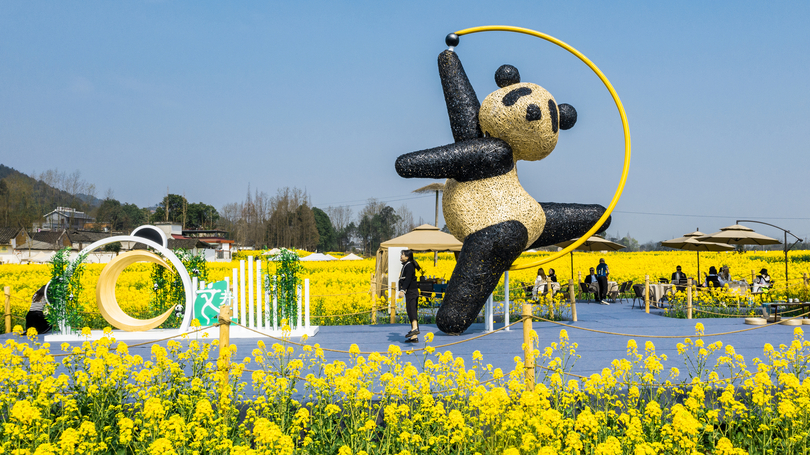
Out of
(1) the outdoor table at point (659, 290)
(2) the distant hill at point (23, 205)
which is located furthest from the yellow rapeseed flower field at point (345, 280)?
(2) the distant hill at point (23, 205)

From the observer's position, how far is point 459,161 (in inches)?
240

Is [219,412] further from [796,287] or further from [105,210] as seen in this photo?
[105,210]

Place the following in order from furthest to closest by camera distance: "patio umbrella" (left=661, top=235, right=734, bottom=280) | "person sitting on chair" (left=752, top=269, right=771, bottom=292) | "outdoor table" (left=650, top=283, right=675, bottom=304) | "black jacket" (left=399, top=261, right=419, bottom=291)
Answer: "patio umbrella" (left=661, top=235, right=734, bottom=280) → "outdoor table" (left=650, top=283, right=675, bottom=304) → "person sitting on chair" (left=752, top=269, right=771, bottom=292) → "black jacket" (left=399, top=261, right=419, bottom=291)

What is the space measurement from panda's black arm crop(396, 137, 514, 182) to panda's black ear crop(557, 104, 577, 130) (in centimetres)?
85

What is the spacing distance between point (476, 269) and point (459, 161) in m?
1.23

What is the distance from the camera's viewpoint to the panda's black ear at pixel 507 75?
6469 mm

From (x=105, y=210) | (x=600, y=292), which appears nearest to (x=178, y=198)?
(x=105, y=210)

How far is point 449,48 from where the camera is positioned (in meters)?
6.52

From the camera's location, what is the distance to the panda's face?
6.08m

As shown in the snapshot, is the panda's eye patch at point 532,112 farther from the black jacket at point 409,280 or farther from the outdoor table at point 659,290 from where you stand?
the outdoor table at point 659,290

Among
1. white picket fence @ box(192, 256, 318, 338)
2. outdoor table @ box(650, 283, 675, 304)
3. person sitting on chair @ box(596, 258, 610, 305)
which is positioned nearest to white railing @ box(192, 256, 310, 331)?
white picket fence @ box(192, 256, 318, 338)

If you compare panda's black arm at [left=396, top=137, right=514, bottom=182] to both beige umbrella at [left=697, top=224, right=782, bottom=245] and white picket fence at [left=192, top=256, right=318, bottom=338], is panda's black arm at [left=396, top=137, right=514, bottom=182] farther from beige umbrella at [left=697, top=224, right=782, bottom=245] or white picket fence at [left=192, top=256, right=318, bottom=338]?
beige umbrella at [left=697, top=224, right=782, bottom=245]

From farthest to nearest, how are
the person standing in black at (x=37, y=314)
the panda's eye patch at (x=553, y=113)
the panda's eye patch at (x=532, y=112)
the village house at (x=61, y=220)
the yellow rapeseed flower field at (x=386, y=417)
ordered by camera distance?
the village house at (x=61, y=220) < the person standing in black at (x=37, y=314) < the panda's eye patch at (x=553, y=113) < the panda's eye patch at (x=532, y=112) < the yellow rapeseed flower field at (x=386, y=417)

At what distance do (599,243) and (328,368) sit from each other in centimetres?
1280
